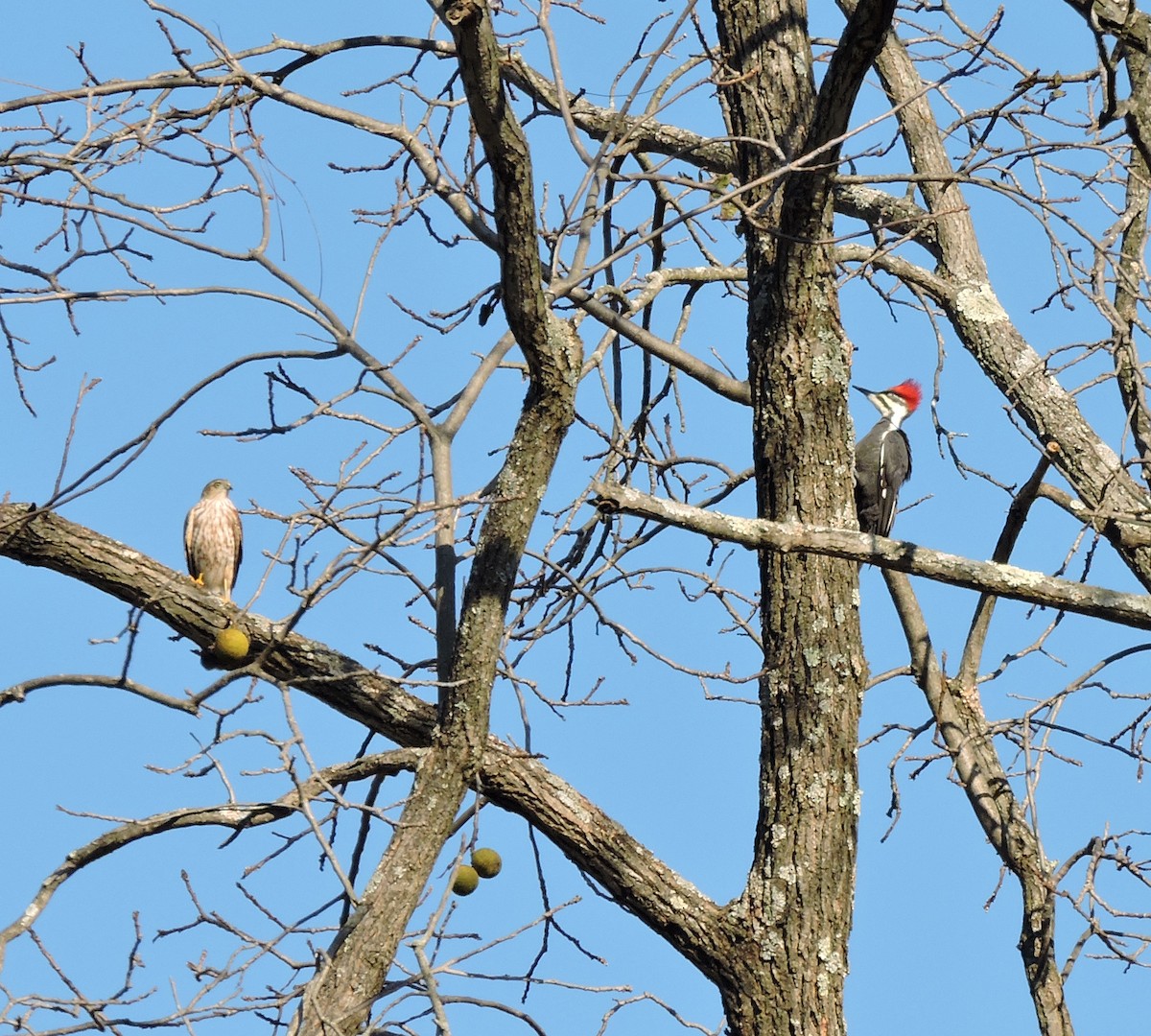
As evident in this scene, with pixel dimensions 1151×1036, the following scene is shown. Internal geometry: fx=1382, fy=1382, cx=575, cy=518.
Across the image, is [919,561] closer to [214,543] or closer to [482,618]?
[482,618]

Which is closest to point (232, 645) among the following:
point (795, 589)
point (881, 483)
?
point (795, 589)

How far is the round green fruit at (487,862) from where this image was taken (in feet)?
12.1

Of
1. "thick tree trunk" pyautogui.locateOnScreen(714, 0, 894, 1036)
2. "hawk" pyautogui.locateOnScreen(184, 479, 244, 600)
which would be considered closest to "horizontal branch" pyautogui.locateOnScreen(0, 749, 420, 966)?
"thick tree trunk" pyautogui.locateOnScreen(714, 0, 894, 1036)

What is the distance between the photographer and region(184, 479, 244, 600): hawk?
255 inches

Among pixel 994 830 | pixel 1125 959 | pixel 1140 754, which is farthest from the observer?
pixel 994 830

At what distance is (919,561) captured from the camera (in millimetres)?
3367

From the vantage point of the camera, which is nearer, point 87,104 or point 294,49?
point 87,104

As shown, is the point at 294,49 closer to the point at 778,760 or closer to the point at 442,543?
the point at 442,543

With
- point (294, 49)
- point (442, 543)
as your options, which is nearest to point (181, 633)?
point (442, 543)

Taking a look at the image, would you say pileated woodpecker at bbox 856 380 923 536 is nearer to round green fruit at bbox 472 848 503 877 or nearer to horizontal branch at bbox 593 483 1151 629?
horizontal branch at bbox 593 483 1151 629

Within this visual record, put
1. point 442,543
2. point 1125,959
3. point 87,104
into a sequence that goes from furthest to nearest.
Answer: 1. point 1125,959
2. point 442,543
3. point 87,104

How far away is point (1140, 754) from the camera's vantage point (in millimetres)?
4836

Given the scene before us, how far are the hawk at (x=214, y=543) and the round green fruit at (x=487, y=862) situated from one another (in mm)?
3142

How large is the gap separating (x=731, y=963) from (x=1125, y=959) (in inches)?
58.7
